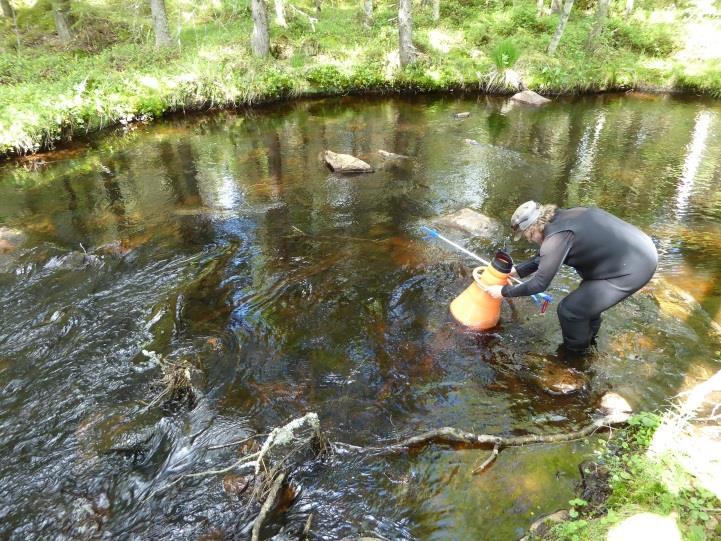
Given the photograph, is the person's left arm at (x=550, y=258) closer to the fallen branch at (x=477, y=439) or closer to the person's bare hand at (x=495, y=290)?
the person's bare hand at (x=495, y=290)

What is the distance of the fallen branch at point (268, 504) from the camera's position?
3.14 metres

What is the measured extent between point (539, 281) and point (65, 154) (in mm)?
12544

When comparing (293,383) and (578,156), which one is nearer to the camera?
(293,383)

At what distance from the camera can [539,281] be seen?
4.22m

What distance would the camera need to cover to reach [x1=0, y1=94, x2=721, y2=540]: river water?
3646mm

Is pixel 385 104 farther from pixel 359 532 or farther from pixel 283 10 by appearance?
pixel 359 532

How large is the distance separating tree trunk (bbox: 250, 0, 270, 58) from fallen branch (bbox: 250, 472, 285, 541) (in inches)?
669

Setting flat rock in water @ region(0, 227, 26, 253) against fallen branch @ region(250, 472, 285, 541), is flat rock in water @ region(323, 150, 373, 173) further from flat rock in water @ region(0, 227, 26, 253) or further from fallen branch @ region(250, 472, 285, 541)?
fallen branch @ region(250, 472, 285, 541)

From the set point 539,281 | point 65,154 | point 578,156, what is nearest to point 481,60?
point 578,156

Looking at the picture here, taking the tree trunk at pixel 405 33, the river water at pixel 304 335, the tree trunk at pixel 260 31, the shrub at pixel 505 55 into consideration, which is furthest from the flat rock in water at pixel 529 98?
the tree trunk at pixel 260 31

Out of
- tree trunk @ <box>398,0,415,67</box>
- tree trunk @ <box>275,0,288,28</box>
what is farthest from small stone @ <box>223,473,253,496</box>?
tree trunk @ <box>275,0,288,28</box>

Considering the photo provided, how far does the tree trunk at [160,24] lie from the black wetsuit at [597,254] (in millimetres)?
18636

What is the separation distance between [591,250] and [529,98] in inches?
563

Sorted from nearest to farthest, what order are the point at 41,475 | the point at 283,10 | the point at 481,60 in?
the point at 41,475 < the point at 481,60 < the point at 283,10
